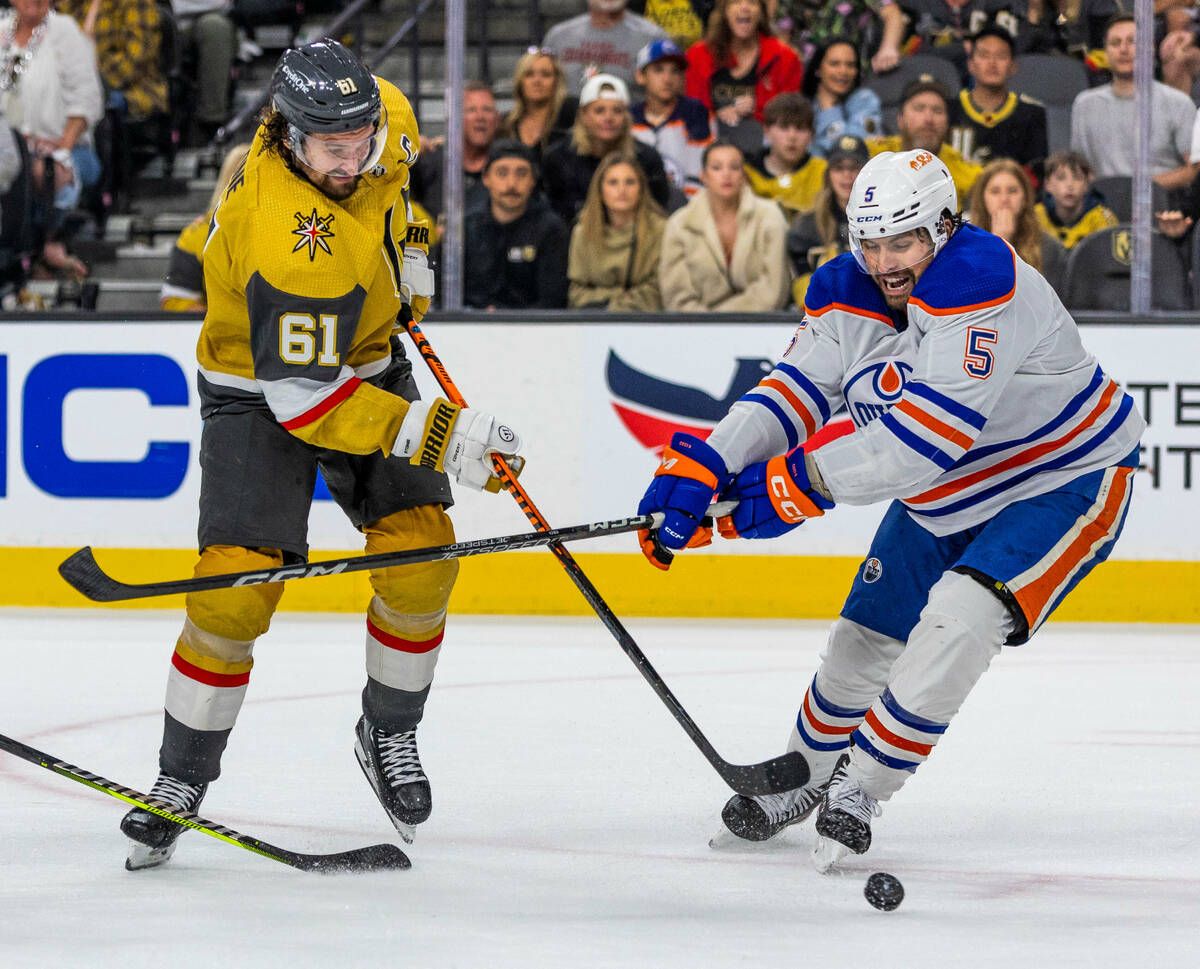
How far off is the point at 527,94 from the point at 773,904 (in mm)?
3664

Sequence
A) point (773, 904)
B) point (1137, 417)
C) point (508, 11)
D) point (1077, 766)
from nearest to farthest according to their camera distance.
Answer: point (773, 904) < point (1137, 417) < point (1077, 766) < point (508, 11)

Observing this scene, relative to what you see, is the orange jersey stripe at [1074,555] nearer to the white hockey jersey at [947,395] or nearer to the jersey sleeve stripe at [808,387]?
the white hockey jersey at [947,395]

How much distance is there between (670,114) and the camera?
5727 mm

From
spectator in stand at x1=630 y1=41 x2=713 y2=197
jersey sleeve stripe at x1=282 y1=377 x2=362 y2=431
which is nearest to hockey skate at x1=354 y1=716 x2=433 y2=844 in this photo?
jersey sleeve stripe at x1=282 y1=377 x2=362 y2=431

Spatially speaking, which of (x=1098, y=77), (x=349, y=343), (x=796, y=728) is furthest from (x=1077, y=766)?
(x=1098, y=77)

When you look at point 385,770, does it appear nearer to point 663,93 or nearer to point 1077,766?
point 1077,766

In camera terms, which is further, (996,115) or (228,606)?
(996,115)

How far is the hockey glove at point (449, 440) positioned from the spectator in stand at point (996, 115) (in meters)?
3.09

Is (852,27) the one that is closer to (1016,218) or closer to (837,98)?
(837,98)

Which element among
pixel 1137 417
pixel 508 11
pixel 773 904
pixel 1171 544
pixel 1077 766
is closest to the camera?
pixel 773 904

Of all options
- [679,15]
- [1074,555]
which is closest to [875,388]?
[1074,555]

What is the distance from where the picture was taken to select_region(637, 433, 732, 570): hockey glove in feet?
8.79

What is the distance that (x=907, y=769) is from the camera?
2613 millimetres

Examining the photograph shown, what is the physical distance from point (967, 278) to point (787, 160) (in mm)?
3049
